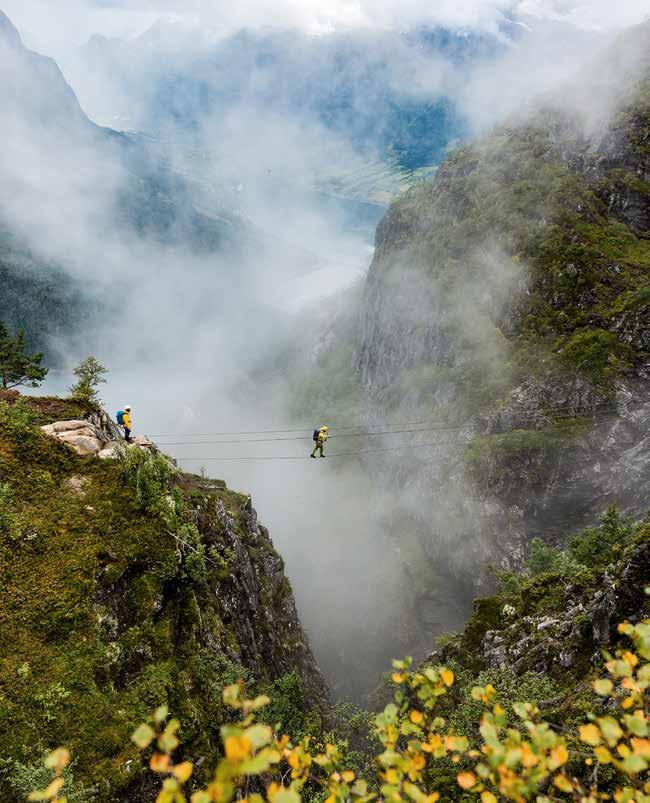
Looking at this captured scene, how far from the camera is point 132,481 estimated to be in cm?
1945

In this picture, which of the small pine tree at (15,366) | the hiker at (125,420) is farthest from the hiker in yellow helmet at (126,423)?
the small pine tree at (15,366)

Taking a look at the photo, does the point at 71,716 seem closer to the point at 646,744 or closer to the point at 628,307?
the point at 646,744

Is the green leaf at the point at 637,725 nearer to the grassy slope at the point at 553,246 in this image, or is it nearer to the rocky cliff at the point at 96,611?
the rocky cliff at the point at 96,611

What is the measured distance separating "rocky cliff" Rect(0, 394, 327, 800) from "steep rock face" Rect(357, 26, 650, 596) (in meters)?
48.7

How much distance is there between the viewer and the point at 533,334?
219ft

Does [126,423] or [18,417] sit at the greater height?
[126,423]

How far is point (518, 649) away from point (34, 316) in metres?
227

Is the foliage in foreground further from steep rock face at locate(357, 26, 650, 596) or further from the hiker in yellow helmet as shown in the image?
steep rock face at locate(357, 26, 650, 596)

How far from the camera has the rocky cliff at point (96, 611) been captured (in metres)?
12.4

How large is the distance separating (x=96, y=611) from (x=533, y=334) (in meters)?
66.9

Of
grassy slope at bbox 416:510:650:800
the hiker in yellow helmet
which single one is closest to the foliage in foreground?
grassy slope at bbox 416:510:650:800

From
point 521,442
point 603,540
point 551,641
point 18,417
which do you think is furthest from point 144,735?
point 521,442

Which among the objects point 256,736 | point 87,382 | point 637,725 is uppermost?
point 87,382

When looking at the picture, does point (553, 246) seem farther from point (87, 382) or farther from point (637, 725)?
point (637, 725)
